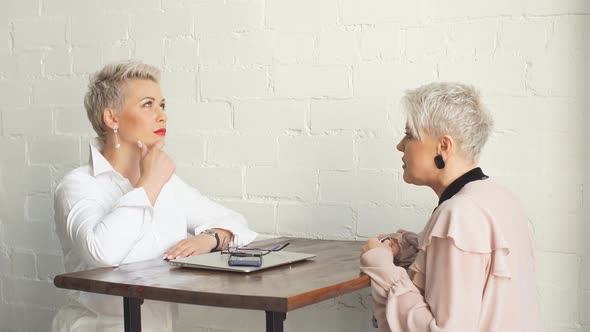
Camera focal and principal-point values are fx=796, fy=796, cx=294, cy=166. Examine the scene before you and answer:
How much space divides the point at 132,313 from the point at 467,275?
→ 0.85 m

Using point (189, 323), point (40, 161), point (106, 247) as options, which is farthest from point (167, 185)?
point (40, 161)

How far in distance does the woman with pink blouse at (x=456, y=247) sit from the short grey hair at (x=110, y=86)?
38.8 inches

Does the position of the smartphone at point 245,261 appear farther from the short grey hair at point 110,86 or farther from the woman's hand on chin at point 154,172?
the short grey hair at point 110,86

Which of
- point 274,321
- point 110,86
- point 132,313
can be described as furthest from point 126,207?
point 274,321

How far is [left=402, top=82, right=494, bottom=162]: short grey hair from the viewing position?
2.08 m

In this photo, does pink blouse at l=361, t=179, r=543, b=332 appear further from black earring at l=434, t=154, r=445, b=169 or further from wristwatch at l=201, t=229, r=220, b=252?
wristwatch at l=201, t=229, r=220, b=252

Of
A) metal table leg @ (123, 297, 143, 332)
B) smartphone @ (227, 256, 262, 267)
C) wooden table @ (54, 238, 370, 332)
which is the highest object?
smartphone @ (227, 256, 262, 267)

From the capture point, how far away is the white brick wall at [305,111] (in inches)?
99.7

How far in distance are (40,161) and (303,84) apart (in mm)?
1390

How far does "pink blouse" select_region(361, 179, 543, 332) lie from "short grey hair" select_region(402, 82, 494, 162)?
0.41 ft

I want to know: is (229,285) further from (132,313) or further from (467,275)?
(467,275)

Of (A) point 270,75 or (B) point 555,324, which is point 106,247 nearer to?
(A) point 270,75

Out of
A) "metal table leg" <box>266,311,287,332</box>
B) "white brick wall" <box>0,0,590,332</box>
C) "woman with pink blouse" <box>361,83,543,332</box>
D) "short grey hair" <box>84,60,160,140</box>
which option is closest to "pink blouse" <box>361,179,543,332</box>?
"woman with pink blouse" <box>361,83,543,332</box>

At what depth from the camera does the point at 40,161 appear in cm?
362
